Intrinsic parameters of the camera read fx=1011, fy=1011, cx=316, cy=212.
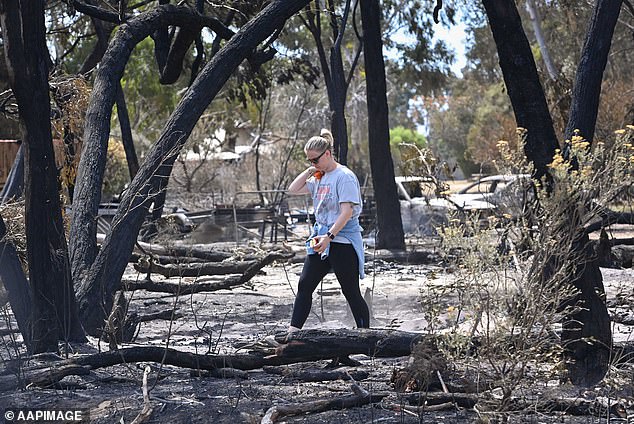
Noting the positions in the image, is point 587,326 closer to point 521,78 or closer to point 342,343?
point 342,343

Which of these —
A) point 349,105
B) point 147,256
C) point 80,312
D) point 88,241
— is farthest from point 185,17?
point 349,105

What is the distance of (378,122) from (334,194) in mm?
11014

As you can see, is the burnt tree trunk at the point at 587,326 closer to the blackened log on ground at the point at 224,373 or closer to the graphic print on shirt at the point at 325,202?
the graphic print on shirt at the point at 325,202

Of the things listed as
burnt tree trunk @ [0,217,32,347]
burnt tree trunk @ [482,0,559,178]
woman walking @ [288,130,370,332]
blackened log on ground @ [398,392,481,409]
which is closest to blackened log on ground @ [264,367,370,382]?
blackened log on ground @ [398,392,481,409]

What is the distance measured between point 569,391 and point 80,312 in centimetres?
382

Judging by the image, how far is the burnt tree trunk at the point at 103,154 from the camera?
7.87 meters

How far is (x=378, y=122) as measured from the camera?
60.2 ft

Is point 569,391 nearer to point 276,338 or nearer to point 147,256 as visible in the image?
point 276,338

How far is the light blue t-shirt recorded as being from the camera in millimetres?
7410

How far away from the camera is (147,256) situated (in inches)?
479

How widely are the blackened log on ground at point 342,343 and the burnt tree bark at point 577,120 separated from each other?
0.98 m

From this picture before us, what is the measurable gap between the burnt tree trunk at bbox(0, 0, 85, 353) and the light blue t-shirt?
1.90 metres

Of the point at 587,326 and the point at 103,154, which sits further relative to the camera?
the point at 103,154

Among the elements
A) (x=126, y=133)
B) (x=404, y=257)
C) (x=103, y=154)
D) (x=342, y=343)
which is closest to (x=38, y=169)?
(x=103, y=154)
